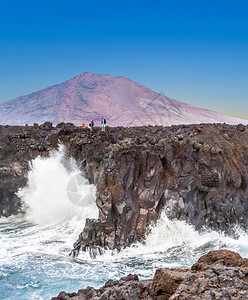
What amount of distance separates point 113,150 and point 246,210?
406 inches

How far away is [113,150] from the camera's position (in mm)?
20297

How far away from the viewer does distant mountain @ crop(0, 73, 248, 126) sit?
39719 millimetres

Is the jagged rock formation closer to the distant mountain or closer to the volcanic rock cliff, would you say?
the volcanic rock cliff

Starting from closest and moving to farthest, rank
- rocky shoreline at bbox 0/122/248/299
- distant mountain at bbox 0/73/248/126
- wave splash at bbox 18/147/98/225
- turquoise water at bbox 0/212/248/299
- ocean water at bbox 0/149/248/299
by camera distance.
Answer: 1. turquoise water at bbox 0/212/248/299
2. ocean water at bbox 0/149/248/299
3. rocky shoreline at bbox 0/122/248/299
4. wave splash at bbox 18/147/98/225
5. distant mountain at bbox 0/73/248/126

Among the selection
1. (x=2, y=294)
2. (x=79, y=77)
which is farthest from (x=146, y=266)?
(x=79, y=77)

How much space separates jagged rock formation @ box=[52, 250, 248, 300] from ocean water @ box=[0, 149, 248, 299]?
223 inches

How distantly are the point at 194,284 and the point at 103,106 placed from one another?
38.5 meters

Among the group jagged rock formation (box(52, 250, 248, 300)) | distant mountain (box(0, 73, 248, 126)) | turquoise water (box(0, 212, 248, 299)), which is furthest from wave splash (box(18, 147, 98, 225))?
jagged rock formation (box(52, 250, 248, 300))

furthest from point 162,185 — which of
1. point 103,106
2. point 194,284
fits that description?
point 103,106

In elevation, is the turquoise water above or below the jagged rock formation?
below

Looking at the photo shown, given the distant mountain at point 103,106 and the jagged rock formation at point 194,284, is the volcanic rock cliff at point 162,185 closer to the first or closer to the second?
the jagged rock formation at point 194,284

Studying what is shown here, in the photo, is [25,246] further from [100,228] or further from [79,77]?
[79,77]

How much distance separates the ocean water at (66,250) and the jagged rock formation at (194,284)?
5660 millimetres

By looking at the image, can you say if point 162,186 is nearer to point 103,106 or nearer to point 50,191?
point 50,191
